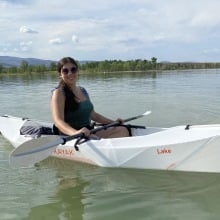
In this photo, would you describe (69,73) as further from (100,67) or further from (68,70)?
(100,67)

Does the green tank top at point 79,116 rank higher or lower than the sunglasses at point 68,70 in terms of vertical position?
lower

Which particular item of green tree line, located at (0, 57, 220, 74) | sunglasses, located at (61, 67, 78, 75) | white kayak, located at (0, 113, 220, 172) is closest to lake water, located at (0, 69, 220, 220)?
white kayak, located at (0, 113, 220, 172)

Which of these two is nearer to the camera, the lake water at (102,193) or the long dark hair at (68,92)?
the lake water at (102,193)

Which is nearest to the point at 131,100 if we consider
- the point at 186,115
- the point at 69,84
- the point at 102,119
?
the point at 186,115

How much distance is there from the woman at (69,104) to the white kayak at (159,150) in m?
0.29

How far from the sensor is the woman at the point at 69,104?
233 inches

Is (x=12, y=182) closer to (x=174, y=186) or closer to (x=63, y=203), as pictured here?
(x=63, y=203)

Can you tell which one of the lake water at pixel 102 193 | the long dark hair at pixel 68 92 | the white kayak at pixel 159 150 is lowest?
the lake water at pixel 102 193

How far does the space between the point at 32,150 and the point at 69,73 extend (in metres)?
1.21

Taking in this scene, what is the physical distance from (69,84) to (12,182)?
62.8 inches

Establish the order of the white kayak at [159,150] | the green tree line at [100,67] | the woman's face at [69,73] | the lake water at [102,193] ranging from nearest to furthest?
the lake water at [102,193], the white kayak at [159,150], the woman's face at [69,73], the green tree line at [100,67]

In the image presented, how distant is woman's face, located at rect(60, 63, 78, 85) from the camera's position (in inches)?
232

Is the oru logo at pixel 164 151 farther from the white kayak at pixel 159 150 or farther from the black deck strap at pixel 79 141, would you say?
the black deck strap at pixel 79 141

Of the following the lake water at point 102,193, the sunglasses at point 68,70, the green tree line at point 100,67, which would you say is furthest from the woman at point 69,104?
the green tree line at point 100,67
